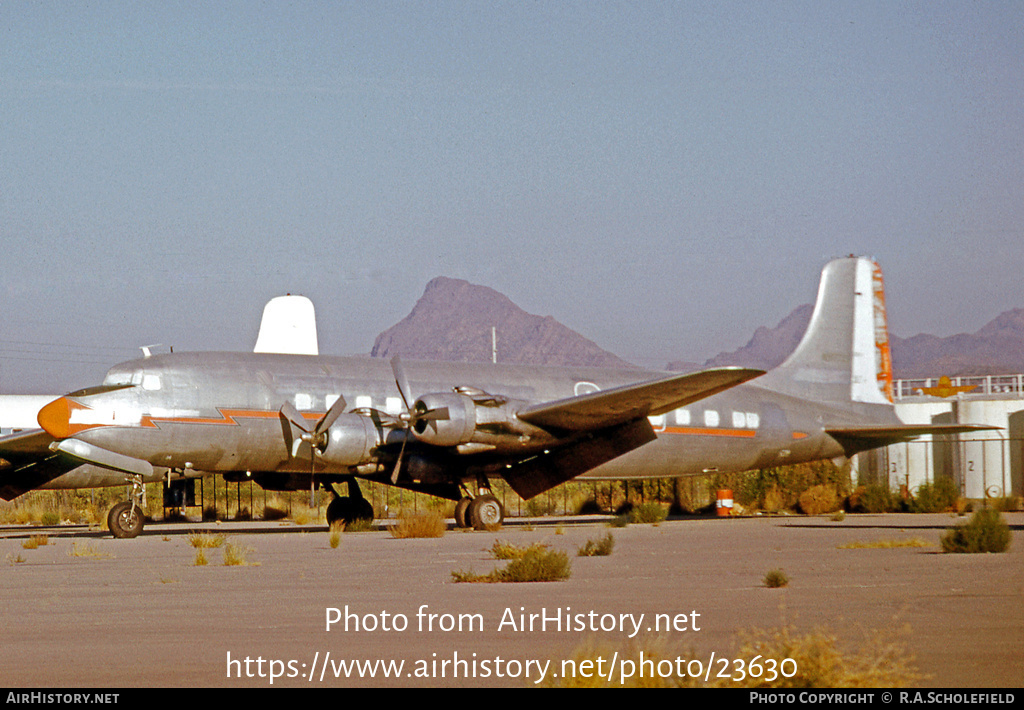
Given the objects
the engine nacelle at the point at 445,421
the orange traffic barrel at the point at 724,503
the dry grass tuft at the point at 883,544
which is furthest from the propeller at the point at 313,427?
the orange traffic barrel at the point at 724,503

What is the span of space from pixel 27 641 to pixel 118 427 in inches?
582

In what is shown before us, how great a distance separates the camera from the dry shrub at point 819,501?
3906 centimetres

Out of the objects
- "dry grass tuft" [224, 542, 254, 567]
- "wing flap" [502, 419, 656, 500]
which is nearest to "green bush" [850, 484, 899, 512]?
"wing flap" [502, 419, 656, 500]

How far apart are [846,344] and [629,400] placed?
36.4ft

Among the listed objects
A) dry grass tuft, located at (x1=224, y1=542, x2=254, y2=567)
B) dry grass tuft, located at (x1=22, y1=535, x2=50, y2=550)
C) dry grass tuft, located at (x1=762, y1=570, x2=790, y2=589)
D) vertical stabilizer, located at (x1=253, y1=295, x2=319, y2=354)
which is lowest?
dry grass tuft, located at (x1=22, y1=535, x2=50, y2=550)

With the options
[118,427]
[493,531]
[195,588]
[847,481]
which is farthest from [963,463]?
[195,588]

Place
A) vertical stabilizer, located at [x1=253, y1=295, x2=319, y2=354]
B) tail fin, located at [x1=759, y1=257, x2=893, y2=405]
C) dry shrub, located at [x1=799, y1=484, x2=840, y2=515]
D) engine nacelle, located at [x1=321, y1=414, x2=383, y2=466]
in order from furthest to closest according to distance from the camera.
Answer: vertical stabilizer, located at [x1=253, y1=295, x2=319, y2=354]
dry shrub, located at [x1=799, y1=484, x2=840, y2=515]
tail fin, located at [x1=759, y1=257, x2=893, y2=405]
engine nacelle, located at [x1=321, y1=414, x2=383, y2=466]

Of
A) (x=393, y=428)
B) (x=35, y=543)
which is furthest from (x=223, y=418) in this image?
(x=35, y=543)

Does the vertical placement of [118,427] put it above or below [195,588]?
above

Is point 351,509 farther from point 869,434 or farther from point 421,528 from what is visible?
point 869,434

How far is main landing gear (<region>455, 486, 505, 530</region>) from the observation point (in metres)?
26.4

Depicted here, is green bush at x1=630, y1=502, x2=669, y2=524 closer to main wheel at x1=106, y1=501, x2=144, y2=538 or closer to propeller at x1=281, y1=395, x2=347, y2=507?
propeller at x1=281, y1=395, x2=347, y2=507

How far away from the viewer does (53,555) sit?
20641 millimetres
